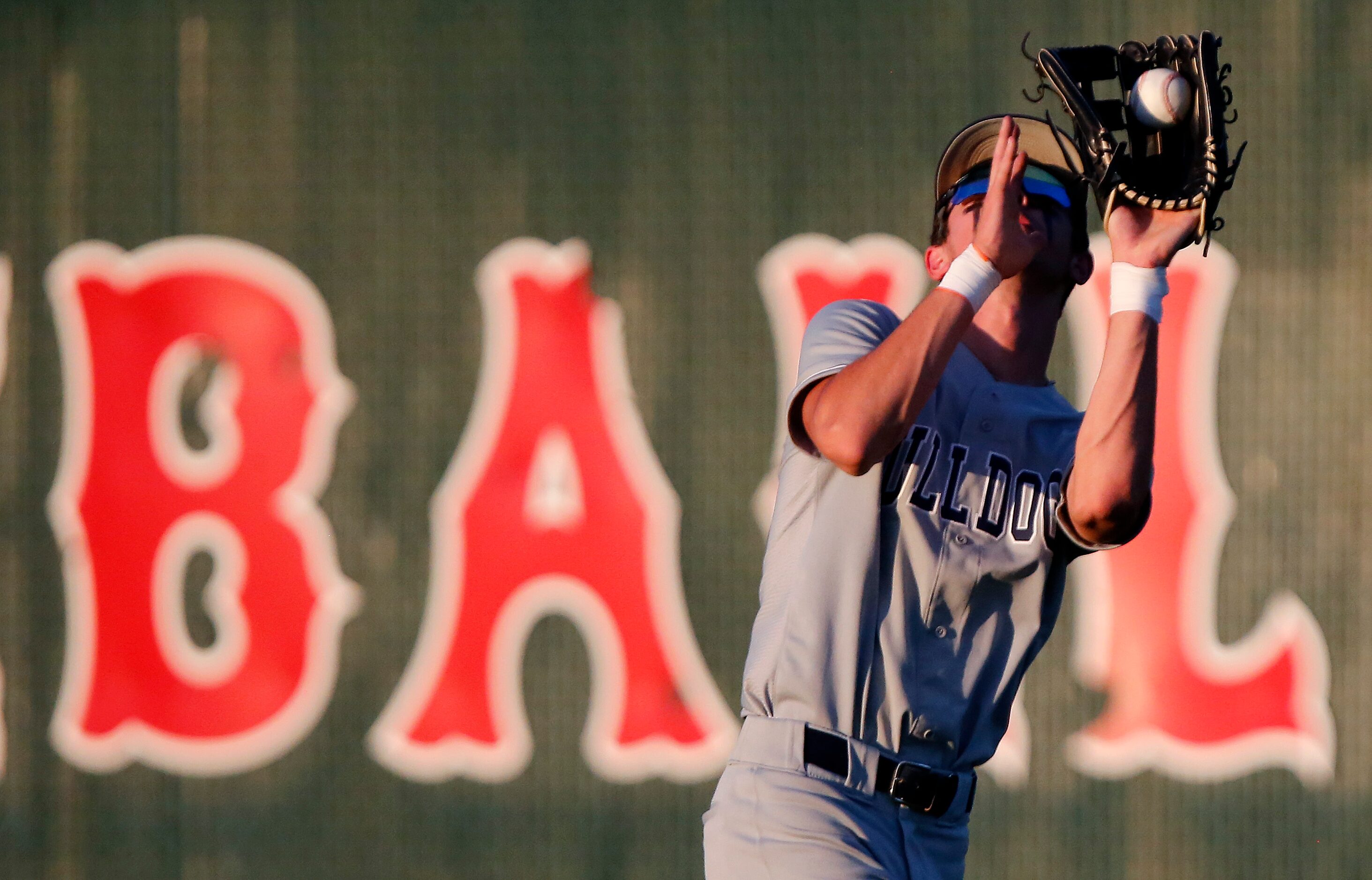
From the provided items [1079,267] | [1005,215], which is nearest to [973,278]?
[1005,215]

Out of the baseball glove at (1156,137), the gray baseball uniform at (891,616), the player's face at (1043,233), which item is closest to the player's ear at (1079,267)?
the player's face at (1043,233)

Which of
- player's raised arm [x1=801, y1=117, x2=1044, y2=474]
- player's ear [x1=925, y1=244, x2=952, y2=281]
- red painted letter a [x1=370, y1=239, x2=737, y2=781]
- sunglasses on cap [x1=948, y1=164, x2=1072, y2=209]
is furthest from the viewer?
red painted letter a [x1=370, y1=239, x2=737, y2=781]

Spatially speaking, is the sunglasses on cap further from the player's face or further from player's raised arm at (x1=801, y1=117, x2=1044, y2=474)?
player's raised arm at (x1=801, y1=117, x2=1044, y2=474)

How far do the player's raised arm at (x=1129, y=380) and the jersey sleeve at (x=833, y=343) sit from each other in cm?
33

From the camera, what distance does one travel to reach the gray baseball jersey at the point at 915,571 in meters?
2.07

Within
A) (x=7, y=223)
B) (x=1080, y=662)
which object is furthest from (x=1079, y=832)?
(x=7, y=223)

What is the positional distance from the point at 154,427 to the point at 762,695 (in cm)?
281

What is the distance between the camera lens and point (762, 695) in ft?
7.04

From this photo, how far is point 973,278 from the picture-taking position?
1.92 meters

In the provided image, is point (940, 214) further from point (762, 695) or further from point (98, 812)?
point (98, 812)

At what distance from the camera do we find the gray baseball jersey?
2.07 meters

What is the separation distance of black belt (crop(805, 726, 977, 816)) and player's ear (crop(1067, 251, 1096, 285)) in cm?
81

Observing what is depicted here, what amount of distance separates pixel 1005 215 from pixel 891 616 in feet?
2.05

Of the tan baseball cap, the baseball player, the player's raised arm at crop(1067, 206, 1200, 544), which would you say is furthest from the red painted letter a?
the player's raised arm at crop(1067, 206, 1200, 544)
